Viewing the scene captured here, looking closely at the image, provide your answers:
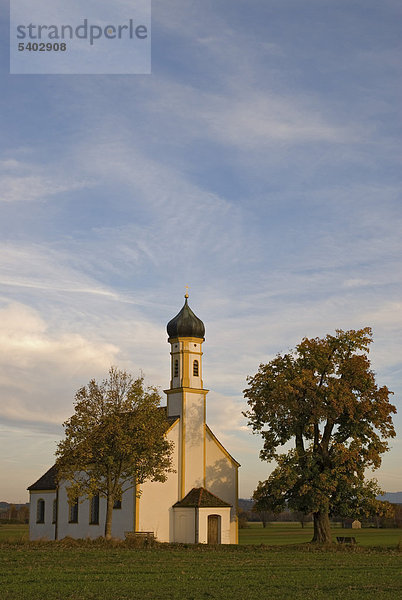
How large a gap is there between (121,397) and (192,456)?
32.7 feet

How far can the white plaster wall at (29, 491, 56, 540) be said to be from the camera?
62188 mm

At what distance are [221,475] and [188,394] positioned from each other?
6.61 metres

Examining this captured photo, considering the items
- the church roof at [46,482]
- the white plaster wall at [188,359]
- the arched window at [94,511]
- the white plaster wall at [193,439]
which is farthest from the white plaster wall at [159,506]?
the church roof at [46,482]

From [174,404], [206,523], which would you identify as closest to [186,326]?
[174,404]

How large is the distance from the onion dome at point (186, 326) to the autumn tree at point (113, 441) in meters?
9.46

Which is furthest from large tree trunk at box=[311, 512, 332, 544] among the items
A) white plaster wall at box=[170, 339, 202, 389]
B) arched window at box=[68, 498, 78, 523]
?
arched window at box=[68, 498, 78, 523]

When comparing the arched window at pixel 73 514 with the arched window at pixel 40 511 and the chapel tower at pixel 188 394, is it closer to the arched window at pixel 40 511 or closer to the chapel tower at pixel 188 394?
the arched window at pixel 40 511

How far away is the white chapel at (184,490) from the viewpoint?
5159 cm

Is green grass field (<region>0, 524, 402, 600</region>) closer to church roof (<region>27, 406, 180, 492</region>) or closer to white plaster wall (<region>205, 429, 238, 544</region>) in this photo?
white plaster wall (<region>205, 429, 238, 544</region>)

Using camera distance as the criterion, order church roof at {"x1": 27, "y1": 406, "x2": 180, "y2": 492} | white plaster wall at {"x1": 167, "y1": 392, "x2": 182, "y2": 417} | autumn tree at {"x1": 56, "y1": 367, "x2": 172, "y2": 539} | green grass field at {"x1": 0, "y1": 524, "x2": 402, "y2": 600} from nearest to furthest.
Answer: green grass field at {"x1": 0, "y1": 524, "x2": 402, "y2": 600} → autumn tree at {"x1": 56, "y1": 367, "x2": 172, "y2": 539} → white plaster wall at {"x1": 167, "y1": 392, "x2": 182, "y2": 417} → church roof at {"x1": 27, "y1": 406, "x2": 180, "y2": 492}

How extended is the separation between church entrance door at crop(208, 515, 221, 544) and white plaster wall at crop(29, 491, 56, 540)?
15.6 metres

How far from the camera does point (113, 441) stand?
151 feet

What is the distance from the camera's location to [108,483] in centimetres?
4722

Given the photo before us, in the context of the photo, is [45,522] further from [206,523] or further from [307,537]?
[307,537]
